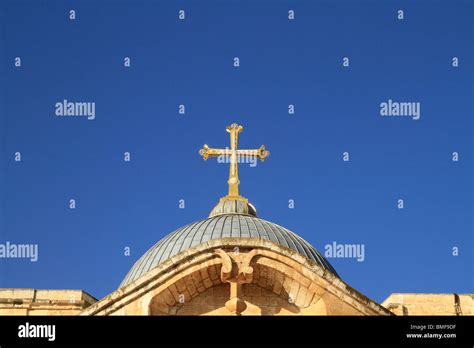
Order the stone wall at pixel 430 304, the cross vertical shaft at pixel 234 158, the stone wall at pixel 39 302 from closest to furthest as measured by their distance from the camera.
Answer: the stone wall at pixel 430 304
the stone wall at pixel 39 302
the cross vertical shaft at pixel 234 158

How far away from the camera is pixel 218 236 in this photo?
21781mm

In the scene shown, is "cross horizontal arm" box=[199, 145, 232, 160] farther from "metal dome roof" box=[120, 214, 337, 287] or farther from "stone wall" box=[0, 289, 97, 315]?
"stone wall" box=[0, 289, 97, 315]

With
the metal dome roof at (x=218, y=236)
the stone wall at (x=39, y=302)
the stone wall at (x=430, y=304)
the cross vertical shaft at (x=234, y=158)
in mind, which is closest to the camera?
the stone wall at (x=430, y=304)

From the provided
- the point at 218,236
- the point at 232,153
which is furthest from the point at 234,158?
the point at 218,236

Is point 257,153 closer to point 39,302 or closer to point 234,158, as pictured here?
point 234,158

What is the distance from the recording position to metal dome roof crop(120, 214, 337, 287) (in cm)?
2189

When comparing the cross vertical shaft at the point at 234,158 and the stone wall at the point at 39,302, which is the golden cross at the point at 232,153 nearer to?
the cross vertical shaft at the point at 234,158

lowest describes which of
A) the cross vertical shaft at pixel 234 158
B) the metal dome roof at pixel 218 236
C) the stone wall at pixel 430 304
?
the stone wall at pixel 430 304

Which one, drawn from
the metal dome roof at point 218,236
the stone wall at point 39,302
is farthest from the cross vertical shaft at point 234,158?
the stone wall at point 39,302

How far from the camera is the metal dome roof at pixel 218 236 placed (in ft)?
71.8
